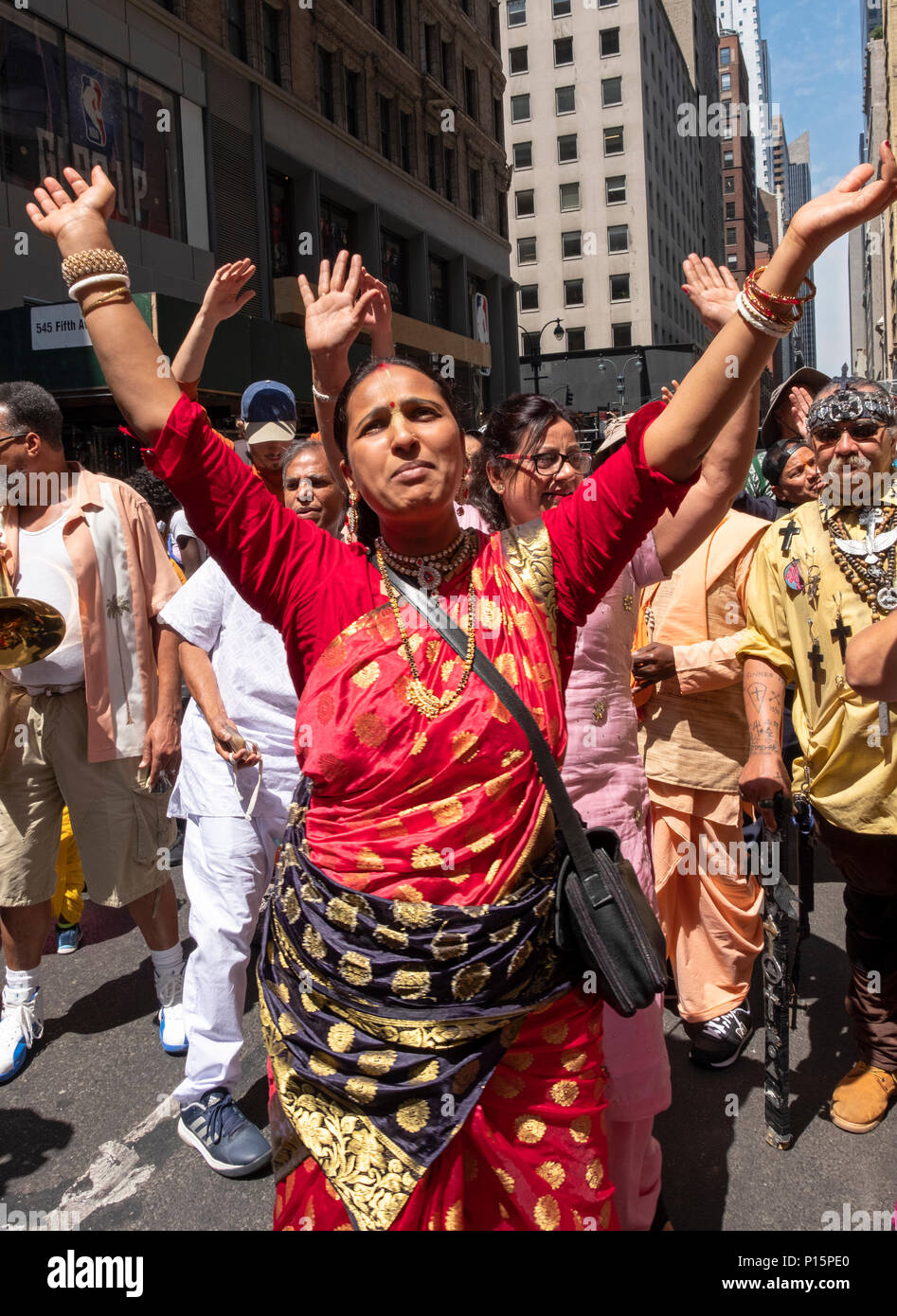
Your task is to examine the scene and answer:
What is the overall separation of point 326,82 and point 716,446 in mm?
A: 27277

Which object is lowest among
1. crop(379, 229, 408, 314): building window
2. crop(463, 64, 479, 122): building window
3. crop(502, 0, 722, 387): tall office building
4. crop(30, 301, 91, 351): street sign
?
crop(30, 301, 91, 351): street sign

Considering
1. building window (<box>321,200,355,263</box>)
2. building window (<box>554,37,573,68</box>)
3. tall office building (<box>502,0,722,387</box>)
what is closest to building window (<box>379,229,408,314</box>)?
building window (<box>321,200,355,263</box>)

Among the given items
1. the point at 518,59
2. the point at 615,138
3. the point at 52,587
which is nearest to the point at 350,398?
the point at 52,587

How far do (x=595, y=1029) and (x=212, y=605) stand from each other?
6.98 feet

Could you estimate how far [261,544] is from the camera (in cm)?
195

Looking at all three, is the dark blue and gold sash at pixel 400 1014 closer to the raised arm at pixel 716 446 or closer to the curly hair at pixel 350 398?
the curly hair at pixel 350 398

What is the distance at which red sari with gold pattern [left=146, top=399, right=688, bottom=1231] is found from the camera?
1.86m

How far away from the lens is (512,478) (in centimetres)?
330

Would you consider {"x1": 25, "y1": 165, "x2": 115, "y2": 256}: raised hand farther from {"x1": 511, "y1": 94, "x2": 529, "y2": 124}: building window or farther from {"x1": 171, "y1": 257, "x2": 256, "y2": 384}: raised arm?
{"x1": 511, "y1": 94, "x2": 529, "y2": 124}: building window

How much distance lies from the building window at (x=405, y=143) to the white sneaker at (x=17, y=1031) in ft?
99.0

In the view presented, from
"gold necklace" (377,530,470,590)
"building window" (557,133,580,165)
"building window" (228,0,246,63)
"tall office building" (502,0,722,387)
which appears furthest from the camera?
"building window" (557,133,580,165)

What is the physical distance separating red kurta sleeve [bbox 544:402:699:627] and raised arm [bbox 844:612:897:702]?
29.0 inches

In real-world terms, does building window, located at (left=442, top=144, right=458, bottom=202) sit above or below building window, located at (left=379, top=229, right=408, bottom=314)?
above
